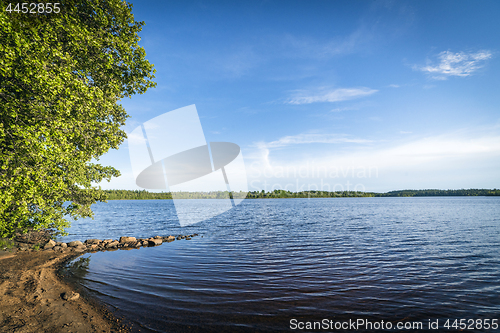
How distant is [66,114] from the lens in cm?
1240

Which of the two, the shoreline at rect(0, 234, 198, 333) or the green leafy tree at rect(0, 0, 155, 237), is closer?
the shoreline at rect(0, 234, 198, 333)

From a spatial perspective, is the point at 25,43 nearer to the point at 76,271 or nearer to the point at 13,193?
the point at 13,193

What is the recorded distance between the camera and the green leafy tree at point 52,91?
10867 mm

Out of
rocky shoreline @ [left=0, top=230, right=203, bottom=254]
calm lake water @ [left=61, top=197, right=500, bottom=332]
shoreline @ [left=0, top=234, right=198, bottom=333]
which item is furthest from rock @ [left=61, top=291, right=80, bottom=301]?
rocky shoreline @ [left=0, top=230, right=203, bottom=254]

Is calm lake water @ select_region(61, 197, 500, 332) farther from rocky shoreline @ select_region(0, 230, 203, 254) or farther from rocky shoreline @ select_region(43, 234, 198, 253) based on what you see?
rocky shoreline @ select_region(0, 230, 203, 254)

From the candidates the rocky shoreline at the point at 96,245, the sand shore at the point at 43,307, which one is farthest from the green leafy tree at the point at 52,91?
the rocky shoreline at the point at 96,245

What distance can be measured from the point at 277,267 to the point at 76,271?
14895 mm

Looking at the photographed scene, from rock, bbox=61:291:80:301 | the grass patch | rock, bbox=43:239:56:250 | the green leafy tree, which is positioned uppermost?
the green leafy tree

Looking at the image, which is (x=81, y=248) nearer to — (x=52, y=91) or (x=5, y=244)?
(x=5, y=244)

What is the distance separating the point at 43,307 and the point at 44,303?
1.65 feet

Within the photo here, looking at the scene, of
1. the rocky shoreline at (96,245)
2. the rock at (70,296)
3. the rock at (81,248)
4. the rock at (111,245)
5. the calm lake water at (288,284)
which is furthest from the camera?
the rock at (111,245)

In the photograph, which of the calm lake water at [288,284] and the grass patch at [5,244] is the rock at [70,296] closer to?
the calm lake water at [288,284]

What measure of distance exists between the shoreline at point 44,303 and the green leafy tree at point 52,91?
10.6ft

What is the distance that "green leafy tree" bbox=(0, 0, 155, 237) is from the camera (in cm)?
1087
